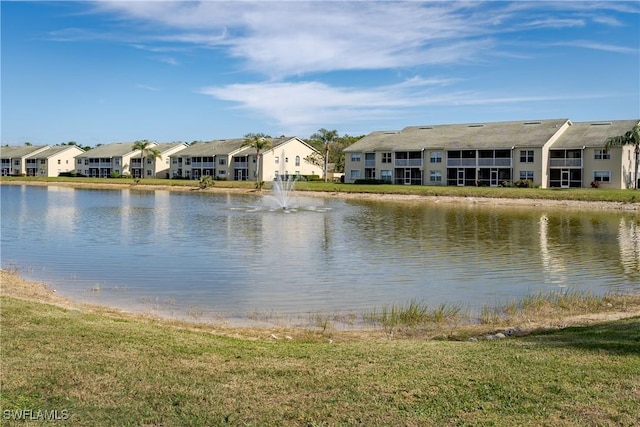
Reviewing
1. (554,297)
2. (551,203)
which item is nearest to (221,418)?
(554,297)

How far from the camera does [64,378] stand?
8070 mm

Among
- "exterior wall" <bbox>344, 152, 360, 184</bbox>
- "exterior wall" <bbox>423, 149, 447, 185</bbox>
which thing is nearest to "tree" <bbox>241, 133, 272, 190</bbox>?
"exterior wall" <bbox>344, 152, 360, 184</bbox>

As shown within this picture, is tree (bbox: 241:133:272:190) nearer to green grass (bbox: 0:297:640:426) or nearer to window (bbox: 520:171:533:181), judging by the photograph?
window (bbox: 520:171:533:181)

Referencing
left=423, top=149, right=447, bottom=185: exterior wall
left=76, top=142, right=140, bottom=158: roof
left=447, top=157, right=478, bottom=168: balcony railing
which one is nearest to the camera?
left=447, top=157, right=478, bottom=168: balcony railing

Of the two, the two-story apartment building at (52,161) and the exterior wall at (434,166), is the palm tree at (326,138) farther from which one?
the two-story apartment building at (52,161)

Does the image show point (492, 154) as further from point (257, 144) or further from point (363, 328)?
point (363, 328)

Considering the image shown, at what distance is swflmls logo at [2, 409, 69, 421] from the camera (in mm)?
6836

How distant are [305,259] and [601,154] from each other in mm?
53954

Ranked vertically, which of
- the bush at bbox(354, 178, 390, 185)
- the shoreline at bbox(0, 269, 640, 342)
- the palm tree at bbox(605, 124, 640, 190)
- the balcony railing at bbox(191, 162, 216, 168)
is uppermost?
the palm tree at bbox(605, 124, 640, 190)

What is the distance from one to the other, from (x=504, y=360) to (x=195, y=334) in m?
5.66

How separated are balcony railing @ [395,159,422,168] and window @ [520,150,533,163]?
14004 millimetres

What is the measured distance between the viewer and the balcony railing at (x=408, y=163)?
271 ft

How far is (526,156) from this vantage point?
73.0 m

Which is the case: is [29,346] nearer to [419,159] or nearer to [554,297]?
[554,297]
